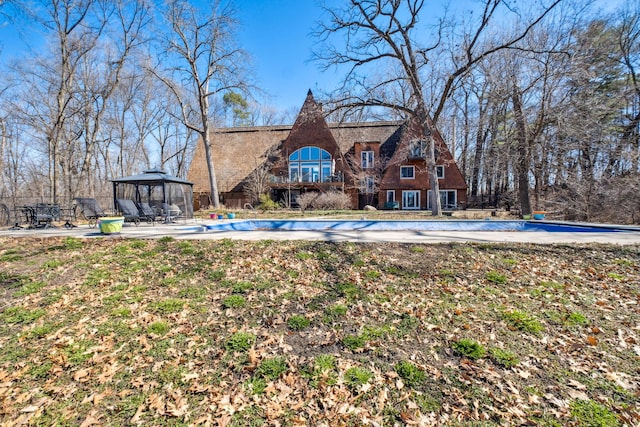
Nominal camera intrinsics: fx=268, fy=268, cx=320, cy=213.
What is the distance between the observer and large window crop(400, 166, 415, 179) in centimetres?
2539

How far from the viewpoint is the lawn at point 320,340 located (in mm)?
2488

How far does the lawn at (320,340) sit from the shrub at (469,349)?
0.7 inches

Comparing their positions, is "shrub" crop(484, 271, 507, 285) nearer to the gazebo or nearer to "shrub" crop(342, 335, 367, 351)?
"shrub" crop(342, 335, 367, 351)

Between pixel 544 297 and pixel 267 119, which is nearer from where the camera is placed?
pixel 544 297

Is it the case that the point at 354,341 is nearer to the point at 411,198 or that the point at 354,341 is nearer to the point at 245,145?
the point at 411,198

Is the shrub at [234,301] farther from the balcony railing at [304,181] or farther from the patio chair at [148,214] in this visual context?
the balcony railing at [304,181]

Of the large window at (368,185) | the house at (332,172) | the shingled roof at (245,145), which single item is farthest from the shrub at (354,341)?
the shingled roof at (245,145)

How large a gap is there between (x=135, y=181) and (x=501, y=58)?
20.0 m

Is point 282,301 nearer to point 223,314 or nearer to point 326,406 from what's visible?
point 223,314

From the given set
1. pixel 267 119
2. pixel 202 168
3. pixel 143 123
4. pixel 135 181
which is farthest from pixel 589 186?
pixel 143 123

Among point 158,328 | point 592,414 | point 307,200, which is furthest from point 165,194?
point 592,414

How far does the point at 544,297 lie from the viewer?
4234mm

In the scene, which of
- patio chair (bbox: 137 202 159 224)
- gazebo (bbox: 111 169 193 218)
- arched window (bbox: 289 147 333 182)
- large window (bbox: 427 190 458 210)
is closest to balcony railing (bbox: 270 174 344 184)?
arched window (bbox: 289 147 333 182)

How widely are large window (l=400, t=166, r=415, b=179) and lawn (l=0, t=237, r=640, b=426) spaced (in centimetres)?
2039
